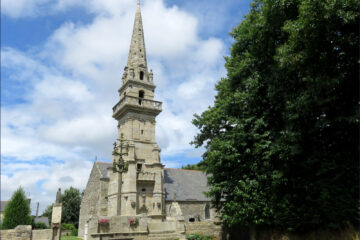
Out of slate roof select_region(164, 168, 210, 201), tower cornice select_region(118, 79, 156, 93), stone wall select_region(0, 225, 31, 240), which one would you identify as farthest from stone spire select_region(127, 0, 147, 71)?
stone wall select_region(0, 225, 31, 240)

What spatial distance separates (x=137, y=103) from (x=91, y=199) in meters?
14.0

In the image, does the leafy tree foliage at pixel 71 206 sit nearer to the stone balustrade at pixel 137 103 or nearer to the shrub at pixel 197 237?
the stone balustrade at pixel 137 103

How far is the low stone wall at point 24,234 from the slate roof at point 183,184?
602 inches

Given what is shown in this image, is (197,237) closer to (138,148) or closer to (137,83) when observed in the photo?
(138,148)

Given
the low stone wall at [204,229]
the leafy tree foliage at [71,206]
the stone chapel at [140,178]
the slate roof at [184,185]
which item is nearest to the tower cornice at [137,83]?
the stone chapel at [140,178]

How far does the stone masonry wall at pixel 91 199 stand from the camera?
104 feet

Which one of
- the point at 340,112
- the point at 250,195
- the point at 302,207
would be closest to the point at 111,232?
the point at 250,195

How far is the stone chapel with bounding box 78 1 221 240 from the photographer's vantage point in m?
26.5

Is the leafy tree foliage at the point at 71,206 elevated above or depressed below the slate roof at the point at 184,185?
below

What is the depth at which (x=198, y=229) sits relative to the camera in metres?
22.1

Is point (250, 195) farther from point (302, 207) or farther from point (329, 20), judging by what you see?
point (329, 20)

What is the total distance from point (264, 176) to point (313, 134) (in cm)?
334

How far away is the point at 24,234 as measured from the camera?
50.8 ft

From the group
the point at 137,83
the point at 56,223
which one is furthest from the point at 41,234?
the point at 137,83
